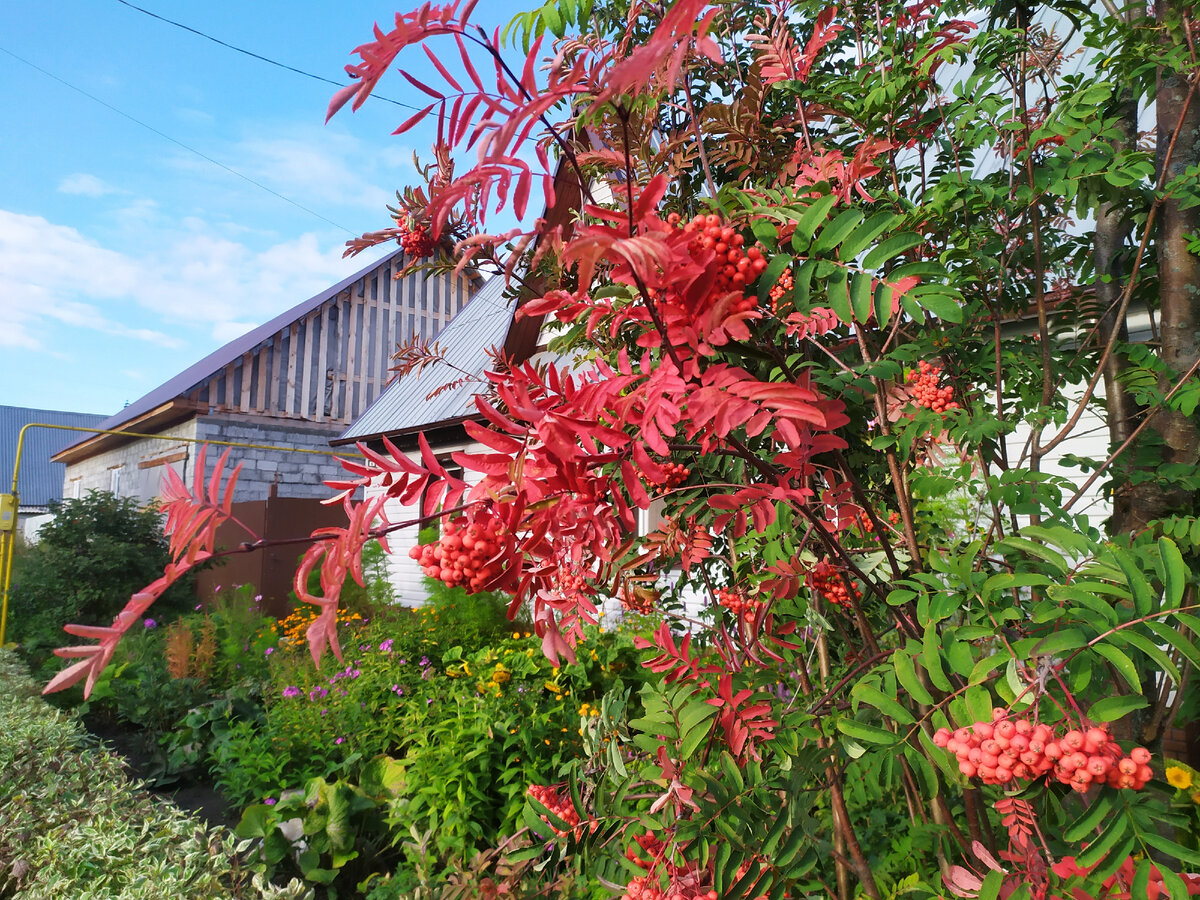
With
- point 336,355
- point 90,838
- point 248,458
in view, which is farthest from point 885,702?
point 336,355

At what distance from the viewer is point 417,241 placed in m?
2.14

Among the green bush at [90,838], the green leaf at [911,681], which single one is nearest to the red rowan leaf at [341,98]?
the green leaf at [911,681]

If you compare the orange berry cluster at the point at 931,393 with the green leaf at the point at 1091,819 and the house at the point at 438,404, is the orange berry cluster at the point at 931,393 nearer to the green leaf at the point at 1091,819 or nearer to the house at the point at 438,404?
the green leaf at the point at 1091,819

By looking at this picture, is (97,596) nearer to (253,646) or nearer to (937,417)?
(253,646)

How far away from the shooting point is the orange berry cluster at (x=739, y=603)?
4.87ft

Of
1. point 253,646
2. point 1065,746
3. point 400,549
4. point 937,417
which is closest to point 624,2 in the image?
point 937,417

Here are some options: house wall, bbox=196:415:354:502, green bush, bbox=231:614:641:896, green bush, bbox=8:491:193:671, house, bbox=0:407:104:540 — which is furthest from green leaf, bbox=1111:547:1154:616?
house, bbox=0:407:104:540

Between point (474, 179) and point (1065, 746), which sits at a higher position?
point (474, 179)

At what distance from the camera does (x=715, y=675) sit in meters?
1.27

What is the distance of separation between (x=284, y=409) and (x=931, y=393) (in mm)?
10934

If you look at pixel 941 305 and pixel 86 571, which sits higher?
pixel 941 305

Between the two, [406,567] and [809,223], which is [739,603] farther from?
[406,567]

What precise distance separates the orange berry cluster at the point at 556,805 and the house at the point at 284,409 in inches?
302

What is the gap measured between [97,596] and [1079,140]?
8.63 meters
